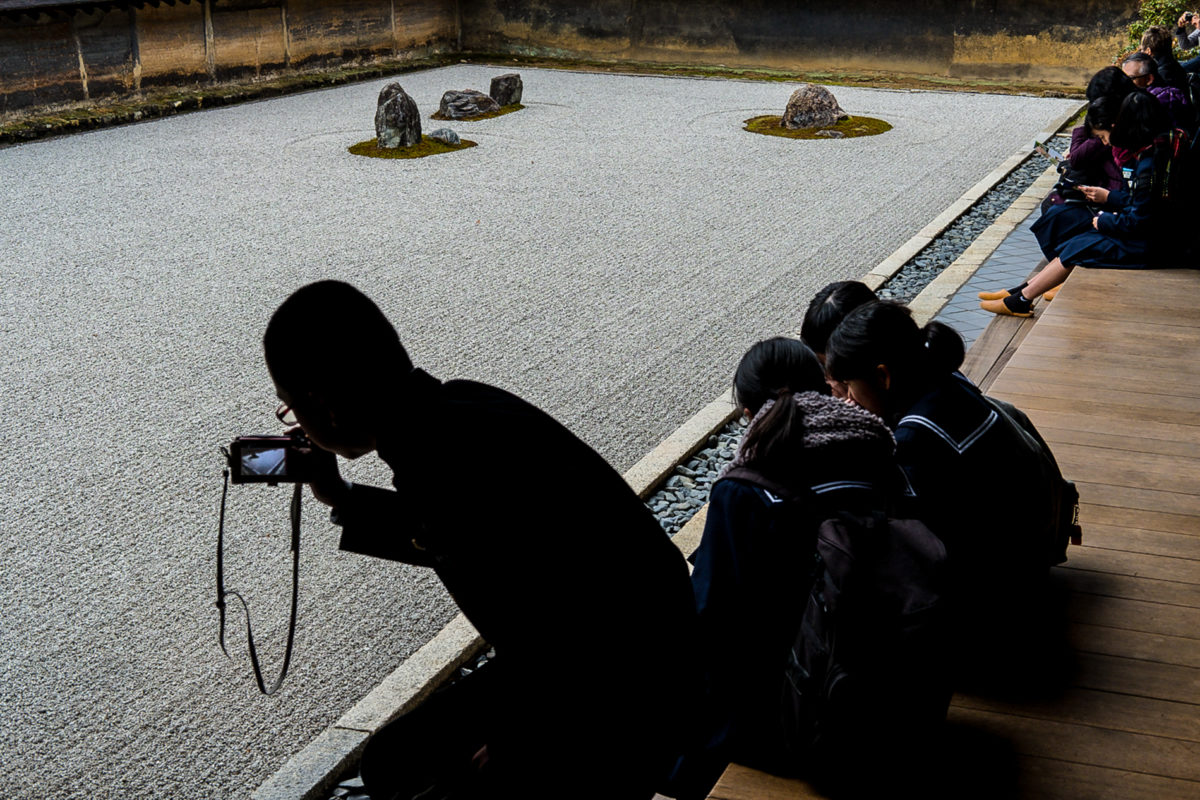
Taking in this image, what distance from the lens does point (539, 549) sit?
5.16 ft

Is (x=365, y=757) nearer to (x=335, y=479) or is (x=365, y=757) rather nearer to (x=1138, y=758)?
(x=335, y=479)

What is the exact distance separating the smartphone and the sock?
5055 millimetres

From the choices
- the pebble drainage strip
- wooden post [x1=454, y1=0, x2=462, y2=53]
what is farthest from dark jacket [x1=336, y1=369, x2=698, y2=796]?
wooden post [x1=454, y1=0, x2=462, y2=53]

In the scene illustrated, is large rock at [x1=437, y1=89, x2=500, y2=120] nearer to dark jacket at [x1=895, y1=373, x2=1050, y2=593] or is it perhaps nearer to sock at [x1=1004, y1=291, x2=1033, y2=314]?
sock at [x1=1004, y1=291, x2=1033, y2=314]

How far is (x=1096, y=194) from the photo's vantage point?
6156 millimetres

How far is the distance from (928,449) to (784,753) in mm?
812

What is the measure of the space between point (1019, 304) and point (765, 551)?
4327mm

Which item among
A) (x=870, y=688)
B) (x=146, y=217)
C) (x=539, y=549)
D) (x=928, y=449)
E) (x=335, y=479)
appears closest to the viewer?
(x=539, y=549)

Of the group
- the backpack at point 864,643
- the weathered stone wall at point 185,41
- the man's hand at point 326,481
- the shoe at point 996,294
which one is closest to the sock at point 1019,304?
the shoe at point 996,294

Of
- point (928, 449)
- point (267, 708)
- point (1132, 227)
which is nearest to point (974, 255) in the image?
point (1132, 227)

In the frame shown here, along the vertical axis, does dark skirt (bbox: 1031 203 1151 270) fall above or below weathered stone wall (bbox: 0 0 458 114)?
below

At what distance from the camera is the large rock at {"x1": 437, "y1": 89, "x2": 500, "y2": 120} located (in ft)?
43.1

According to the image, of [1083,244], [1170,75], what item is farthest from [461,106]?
[1083,244]

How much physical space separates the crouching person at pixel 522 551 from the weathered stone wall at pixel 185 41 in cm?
1293
